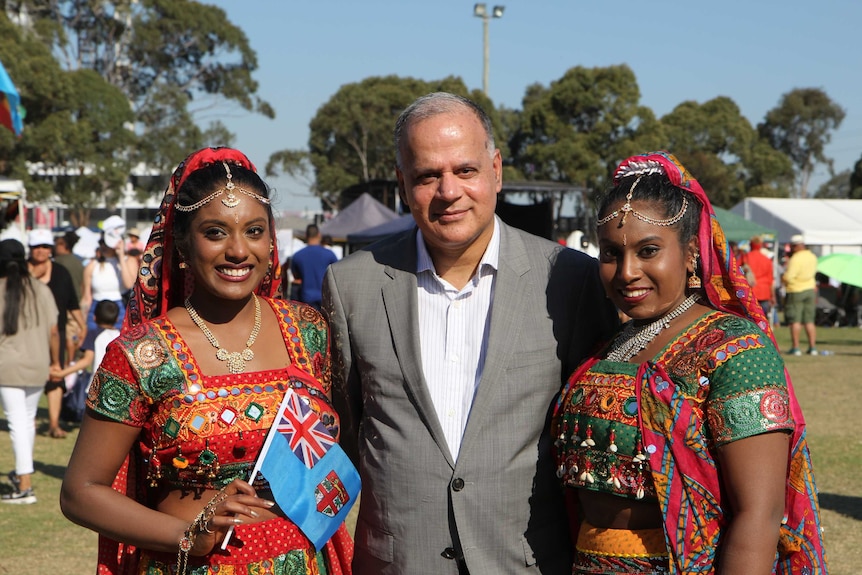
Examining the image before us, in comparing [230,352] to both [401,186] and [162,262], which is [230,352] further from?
[401,186]

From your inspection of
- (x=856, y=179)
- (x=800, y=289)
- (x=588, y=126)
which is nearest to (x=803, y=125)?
(x=856, y=179)

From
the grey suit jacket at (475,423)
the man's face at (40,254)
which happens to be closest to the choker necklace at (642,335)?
the grey suit jacket at (475,423)

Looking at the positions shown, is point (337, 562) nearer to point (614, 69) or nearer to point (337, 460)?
point (337, 460)

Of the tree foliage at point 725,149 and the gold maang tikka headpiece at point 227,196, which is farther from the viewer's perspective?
the tree foliage at point 725,149

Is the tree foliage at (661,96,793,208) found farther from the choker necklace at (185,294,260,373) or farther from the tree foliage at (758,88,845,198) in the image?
the choker necklace at (185,294,260,373)

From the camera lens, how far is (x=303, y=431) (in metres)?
2.62

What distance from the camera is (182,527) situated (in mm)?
2471

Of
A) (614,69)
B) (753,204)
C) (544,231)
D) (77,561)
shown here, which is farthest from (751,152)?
(77,561)

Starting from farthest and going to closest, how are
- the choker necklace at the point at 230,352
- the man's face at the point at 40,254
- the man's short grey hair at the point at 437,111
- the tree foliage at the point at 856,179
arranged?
the tree foliage at the point at 856,179 → the man's face at the point at 40,254 → the man's short grey hair at the point at 437,111 → the choker necklace at the point at 230,352

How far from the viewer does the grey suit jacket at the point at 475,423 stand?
278 cm

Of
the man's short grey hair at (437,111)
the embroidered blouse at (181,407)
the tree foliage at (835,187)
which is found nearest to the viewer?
the embroidered blouse at (181,407)

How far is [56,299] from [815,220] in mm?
24924

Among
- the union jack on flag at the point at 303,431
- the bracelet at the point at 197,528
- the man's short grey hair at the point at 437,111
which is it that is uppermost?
the man's short grey hair at the point at 437,111

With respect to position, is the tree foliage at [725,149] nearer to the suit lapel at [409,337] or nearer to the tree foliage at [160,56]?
the tree foliage at [160,56]
